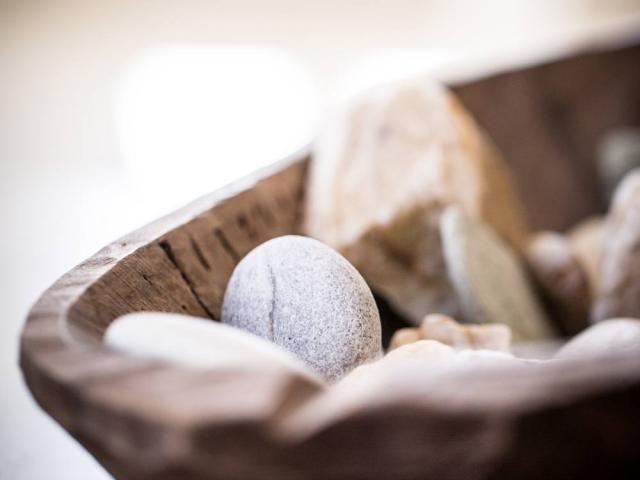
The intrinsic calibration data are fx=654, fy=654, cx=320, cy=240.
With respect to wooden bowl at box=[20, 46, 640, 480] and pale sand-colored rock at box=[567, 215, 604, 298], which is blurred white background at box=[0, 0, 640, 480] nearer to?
wooden bowl at box=[20, 46, 640, 480]

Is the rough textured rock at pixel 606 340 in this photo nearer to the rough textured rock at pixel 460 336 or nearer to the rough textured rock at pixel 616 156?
the rough textured rock at pixel 460 336

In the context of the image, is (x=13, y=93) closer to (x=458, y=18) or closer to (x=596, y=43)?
(x=596, y=43)

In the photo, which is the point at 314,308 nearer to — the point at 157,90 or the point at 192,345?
the point at 192,345

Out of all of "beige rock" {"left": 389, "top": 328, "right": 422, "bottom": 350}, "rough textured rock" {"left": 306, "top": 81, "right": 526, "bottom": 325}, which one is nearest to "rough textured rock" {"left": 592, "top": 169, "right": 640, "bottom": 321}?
"rough textured rock" {"left": 306, "top": 81, "right": 526, "bottom": 325}

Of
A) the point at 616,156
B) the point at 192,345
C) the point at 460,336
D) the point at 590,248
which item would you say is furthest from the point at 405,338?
the point at 616,156

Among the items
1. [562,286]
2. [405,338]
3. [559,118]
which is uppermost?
[559,118]

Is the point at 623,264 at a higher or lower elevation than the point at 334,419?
lower
